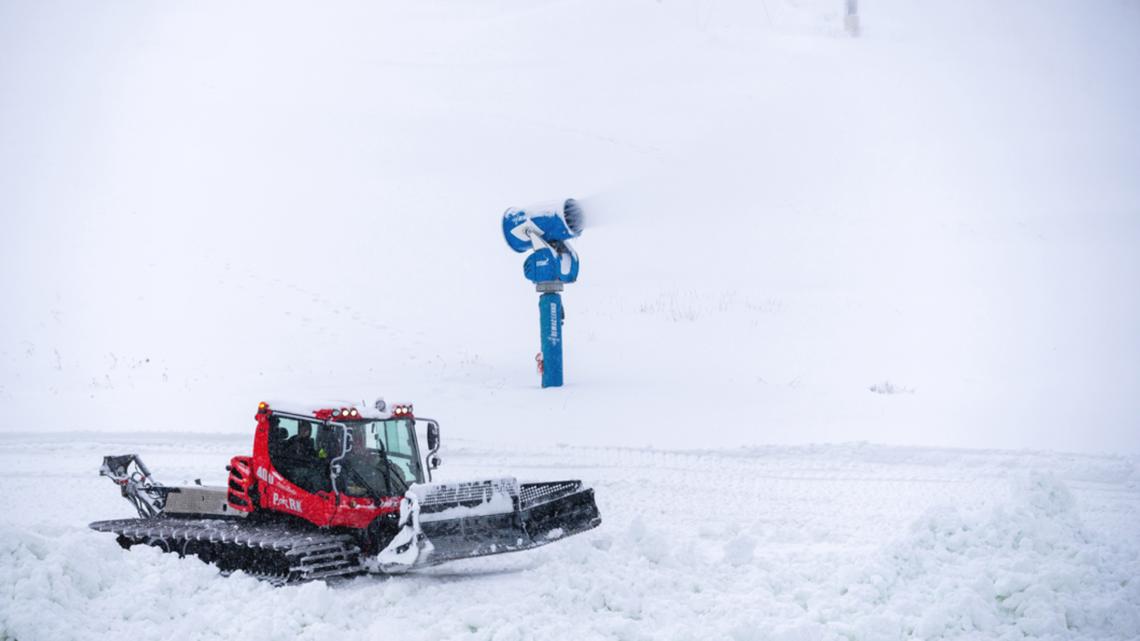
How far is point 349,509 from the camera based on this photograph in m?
8.87

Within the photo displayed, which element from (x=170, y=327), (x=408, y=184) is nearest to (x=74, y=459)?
(x=170, y=327)

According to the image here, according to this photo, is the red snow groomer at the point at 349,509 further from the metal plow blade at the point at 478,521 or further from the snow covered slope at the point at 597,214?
the snow covered slope at the point at 597,214

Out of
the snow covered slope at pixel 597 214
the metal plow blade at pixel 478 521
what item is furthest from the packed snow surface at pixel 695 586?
the snow covered slope at pixel 597 214

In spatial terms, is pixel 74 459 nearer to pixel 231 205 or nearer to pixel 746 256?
pixel 231 205

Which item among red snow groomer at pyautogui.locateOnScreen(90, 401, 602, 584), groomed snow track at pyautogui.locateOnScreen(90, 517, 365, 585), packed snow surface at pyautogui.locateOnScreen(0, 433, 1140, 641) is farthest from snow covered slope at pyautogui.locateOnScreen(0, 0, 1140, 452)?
groomed snow track at pyautogui.locateOnScreen(90, 517, 365, 585)

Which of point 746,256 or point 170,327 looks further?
point 746,256

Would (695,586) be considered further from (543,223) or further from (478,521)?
(543,223)

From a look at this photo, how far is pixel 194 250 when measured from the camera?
24.6 meters

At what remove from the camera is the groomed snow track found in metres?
8.34

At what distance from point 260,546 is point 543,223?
863 cm

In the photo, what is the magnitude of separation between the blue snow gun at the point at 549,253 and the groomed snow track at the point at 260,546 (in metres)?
7.53

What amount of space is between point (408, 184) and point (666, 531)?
20.4m

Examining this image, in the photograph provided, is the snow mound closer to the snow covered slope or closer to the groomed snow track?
the groomed snow track

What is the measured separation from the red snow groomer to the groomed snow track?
0.4 inches
